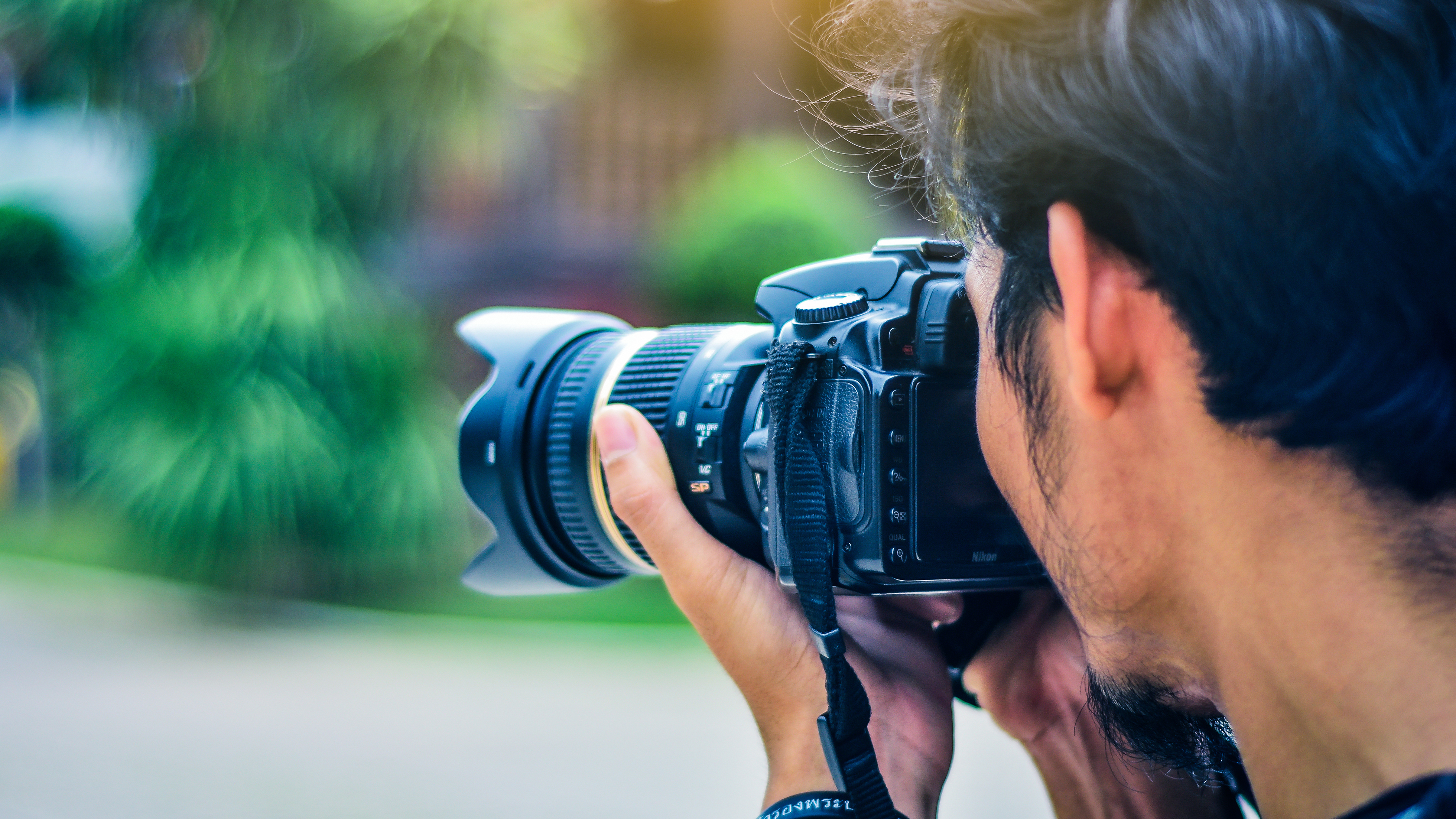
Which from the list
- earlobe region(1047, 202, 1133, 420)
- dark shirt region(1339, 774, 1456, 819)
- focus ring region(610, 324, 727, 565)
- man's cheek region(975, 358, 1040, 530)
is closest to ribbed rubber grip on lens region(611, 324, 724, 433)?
focus ring region(610, 324, 727, 565)

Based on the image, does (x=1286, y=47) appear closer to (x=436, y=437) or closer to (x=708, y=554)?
(x=708, y=554)

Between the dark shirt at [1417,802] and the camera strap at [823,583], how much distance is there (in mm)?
312

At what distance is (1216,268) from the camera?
427 mm

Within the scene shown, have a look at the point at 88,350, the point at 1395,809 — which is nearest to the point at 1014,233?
the point at 1395,809

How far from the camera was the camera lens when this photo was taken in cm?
81

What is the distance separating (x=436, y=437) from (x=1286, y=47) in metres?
3.06

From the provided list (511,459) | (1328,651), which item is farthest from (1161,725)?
(511,459)

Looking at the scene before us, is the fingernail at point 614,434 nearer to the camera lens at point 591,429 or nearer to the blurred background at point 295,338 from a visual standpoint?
the camera lens at point 591,429

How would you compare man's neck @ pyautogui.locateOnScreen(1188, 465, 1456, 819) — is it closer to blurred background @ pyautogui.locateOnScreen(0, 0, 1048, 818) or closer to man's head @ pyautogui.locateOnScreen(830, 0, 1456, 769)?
man's head @ pyautogui.locateOnScreen(830, 0, 1456, 769)

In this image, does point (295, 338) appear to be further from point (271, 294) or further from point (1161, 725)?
point (1161, 725)

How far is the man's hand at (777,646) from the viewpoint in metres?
0.76

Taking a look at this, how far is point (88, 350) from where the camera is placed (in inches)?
128

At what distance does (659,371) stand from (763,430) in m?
0.15

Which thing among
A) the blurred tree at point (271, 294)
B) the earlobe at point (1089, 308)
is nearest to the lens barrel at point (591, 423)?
the earlobe at point (1089, 308)
